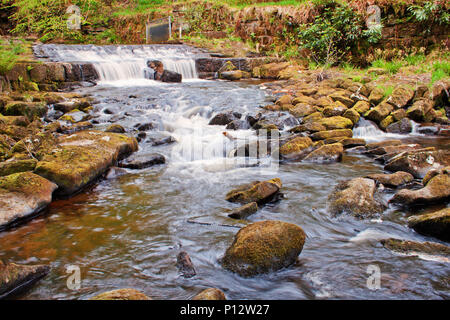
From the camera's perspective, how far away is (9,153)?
17.8ft

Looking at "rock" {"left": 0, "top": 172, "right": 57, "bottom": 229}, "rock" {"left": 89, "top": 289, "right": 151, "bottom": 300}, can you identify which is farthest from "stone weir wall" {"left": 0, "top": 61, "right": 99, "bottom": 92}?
"rock" {"left": 89, "top": 289, "right": 151, "bottom": 300}

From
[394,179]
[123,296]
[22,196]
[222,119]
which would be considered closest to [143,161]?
[22,196]

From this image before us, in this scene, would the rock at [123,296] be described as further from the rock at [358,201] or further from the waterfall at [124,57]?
the waterfall at [124,57]

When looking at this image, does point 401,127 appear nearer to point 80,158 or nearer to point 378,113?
point 378,113

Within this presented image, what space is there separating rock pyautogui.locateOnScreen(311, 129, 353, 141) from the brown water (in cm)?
96

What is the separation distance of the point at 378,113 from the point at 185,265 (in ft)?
22.5

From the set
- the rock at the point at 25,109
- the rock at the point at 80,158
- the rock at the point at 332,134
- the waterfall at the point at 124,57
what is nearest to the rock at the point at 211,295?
the rock at the point at 80,158

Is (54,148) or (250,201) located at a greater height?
(54,148)

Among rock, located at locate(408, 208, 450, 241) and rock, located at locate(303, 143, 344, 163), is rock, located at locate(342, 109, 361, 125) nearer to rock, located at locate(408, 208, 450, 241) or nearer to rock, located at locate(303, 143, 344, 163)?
rock, located at locate(303, 143, 344, 163)

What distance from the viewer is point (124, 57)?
15.8m
